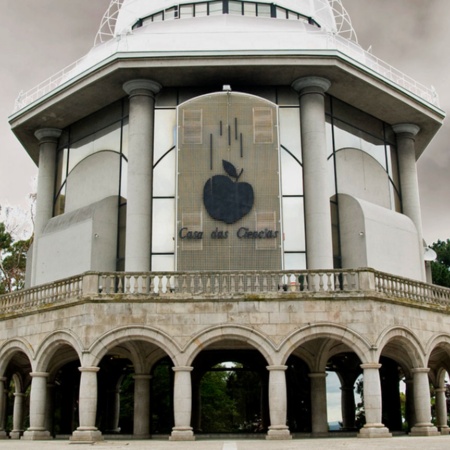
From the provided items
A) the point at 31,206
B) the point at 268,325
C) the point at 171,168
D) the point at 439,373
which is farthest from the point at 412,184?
the point at 31,206

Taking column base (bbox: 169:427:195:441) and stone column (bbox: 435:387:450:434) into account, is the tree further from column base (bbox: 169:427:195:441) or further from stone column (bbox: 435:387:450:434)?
column base (bbox: 169:427:195:441)

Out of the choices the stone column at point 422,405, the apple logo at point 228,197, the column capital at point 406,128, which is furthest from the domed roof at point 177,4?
the stone column at point 422,405

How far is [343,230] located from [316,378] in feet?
24.9

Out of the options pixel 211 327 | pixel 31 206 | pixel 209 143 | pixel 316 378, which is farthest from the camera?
pixel 31 206

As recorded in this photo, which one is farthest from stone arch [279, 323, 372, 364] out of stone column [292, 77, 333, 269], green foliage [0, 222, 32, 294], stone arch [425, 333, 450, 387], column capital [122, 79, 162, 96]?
green foliage [0, 222, 32, 294]

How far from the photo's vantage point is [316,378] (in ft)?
91.8

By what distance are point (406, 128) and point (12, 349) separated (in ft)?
73.6

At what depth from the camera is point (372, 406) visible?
24.0m

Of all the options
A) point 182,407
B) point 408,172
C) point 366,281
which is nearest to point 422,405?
point 366,281

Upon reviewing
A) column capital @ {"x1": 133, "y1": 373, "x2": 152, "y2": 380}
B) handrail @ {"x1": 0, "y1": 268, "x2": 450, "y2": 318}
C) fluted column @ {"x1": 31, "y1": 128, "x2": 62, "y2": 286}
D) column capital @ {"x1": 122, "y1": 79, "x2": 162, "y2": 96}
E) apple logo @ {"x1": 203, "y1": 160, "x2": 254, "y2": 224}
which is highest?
column capital @ {"x1": 122, "y1": 79, "x2": 162, "y2": 96}

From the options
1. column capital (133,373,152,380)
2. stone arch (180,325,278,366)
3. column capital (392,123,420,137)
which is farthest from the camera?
column capital (392,123,420,137)

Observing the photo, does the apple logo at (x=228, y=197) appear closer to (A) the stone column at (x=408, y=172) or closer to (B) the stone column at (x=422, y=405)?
(B) the stone column at (x=422, y=405)

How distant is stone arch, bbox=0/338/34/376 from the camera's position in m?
27.0

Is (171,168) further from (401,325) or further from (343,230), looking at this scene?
(401,325)
